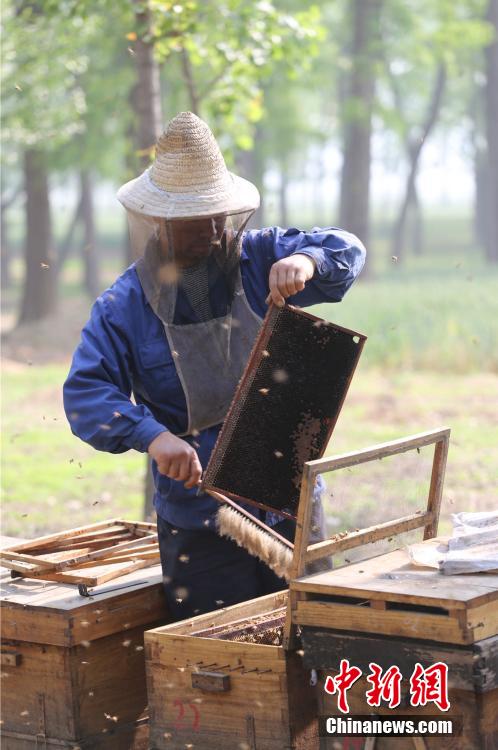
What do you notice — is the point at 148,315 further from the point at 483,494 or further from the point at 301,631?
the point at 483,494

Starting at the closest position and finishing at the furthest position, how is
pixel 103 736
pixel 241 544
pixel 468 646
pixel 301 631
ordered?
1. pixel 468 646
2. pixel 301 631
3. pixel 241 544
4. pixel 103 736

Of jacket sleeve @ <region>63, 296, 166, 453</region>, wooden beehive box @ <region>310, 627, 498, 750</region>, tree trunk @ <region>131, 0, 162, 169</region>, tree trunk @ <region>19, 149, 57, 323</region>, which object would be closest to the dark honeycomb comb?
jacket sleeve @ <region>63, 296, 166, 453</region>

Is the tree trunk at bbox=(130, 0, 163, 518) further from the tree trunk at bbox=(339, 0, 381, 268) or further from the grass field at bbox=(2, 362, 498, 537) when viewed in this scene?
the tree trunk at bbox=(339, 0, 381, 268)

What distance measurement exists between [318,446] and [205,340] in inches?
21.1

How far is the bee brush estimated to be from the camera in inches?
129

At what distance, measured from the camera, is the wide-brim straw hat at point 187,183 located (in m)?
3.40

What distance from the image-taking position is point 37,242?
20031 mm

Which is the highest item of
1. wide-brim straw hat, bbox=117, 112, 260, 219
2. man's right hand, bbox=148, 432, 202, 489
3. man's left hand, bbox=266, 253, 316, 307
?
wide-brim straw hat, bbox=117, 112, 260, 219

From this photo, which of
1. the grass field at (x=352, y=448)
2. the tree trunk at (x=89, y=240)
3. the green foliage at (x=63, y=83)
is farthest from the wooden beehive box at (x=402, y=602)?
the tree trunk at (x=89, y=240)

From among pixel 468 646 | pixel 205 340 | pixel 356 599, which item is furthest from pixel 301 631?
pixel 205 340

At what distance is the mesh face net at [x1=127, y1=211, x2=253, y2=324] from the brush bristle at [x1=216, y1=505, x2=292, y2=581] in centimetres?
69

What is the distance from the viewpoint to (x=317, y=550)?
117 inches

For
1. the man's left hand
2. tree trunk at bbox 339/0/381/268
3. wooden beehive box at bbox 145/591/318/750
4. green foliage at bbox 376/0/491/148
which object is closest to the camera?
wooden beehive box at bbox 145/591/318/750

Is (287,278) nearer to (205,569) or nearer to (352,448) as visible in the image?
(205,569)
